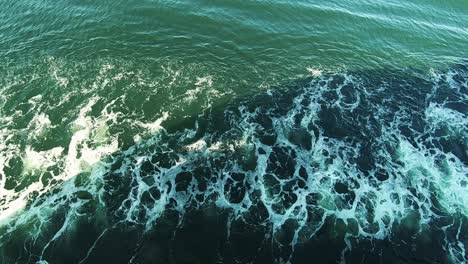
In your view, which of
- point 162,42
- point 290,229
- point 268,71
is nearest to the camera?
point 290,229

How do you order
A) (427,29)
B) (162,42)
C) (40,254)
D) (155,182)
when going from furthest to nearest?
(427,29) → (162,42) → (155,182) → (40,254)

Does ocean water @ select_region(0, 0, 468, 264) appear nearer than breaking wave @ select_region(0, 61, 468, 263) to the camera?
No

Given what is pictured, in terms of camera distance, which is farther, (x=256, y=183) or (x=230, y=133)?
(x=230, y=133)

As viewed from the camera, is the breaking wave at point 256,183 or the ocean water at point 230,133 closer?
the breaking wave at point 256,183

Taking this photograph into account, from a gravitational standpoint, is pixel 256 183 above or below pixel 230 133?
below

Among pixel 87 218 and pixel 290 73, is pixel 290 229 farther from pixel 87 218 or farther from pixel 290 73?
pixel 290 73

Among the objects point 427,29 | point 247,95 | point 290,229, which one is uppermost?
point 427,29

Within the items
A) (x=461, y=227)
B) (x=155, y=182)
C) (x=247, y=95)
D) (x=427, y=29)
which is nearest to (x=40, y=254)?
(x=155, y=182)

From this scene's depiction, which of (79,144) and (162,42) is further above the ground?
(162,42)
